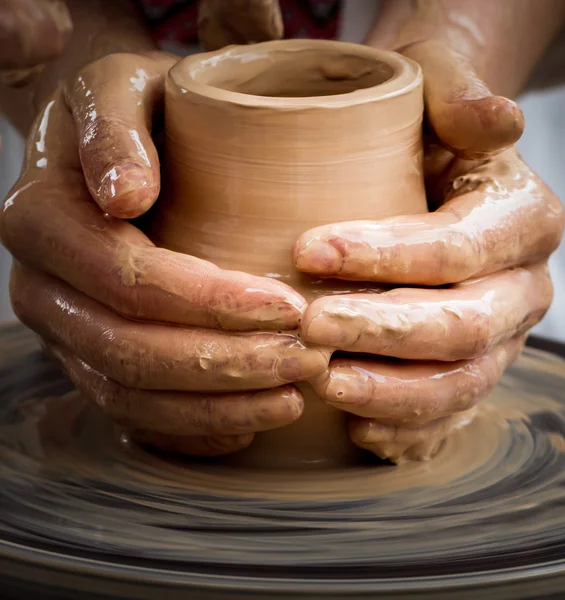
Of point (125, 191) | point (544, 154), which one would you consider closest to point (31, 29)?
point (125, 191)

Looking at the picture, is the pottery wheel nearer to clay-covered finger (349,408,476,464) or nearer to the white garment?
clay-covered finger (349,408,476,464)

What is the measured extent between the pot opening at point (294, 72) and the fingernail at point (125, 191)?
202 millimetres

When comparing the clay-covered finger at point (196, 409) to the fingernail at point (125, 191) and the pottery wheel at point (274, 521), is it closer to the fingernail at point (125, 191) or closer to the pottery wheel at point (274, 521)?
the pottery wheel at point (274, 521)

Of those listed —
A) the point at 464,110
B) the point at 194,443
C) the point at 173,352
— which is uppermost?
the point at 464,110

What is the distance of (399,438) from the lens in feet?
3.51

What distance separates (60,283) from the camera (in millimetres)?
1149

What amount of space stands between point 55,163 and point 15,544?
1.57 ft

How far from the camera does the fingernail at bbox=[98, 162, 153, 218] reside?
1.00 meters

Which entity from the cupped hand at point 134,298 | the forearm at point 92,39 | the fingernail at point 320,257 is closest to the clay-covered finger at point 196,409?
the cupped hand at point 134,298

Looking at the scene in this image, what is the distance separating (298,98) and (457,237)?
0.23 m

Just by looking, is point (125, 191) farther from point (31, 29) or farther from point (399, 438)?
point (399, 438)

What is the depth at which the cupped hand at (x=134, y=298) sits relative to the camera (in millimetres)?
963

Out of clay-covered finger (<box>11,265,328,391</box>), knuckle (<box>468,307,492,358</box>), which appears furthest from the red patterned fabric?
knuckle (<box>468,307,492,358</box>)

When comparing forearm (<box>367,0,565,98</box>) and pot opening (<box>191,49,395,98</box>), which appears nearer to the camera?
pot opening (<box>191,49,395,98</box>)
